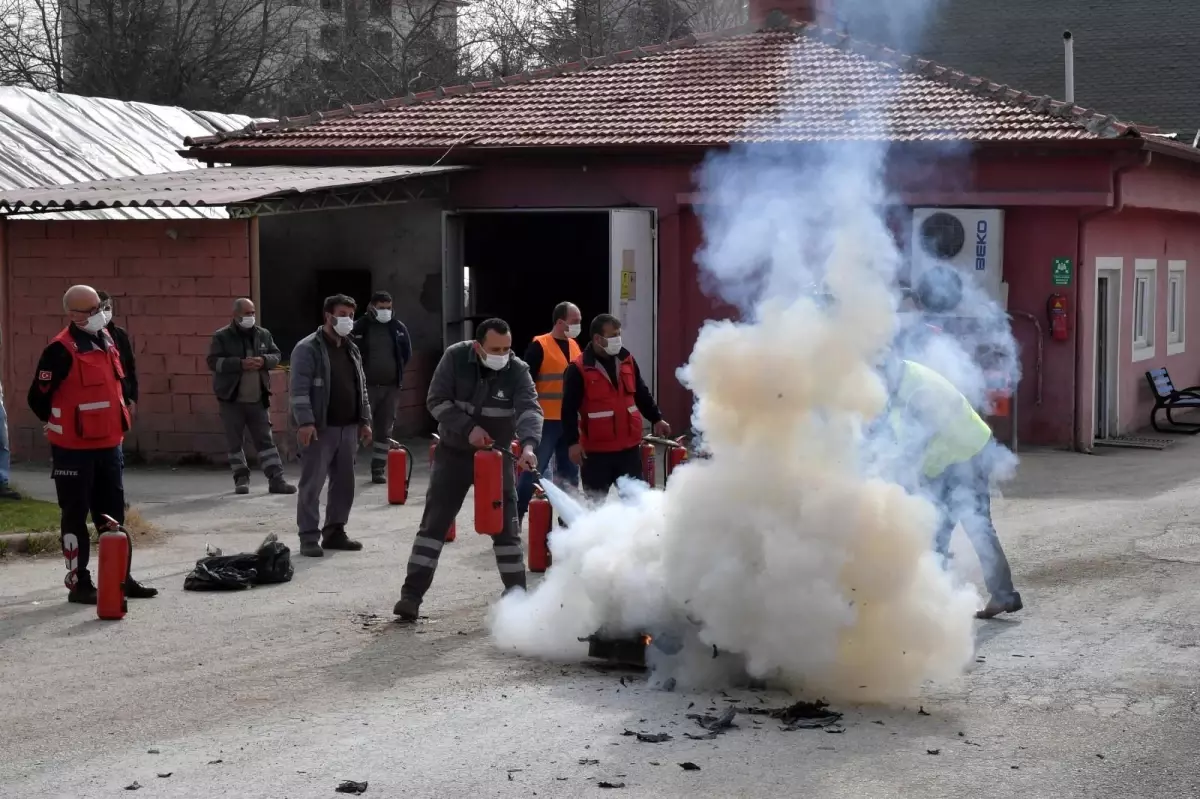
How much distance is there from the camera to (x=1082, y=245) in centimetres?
1809

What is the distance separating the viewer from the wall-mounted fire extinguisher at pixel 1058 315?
59.3 ft

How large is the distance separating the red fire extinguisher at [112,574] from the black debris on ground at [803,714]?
4.15 m

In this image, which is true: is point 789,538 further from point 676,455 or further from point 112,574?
point 112,574

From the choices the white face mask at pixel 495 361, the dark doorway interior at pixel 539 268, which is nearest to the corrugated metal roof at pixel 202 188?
the dark doorway interior at pixel 539 268

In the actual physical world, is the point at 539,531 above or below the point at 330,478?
below

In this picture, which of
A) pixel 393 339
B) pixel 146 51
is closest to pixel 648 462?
pixel 393 339

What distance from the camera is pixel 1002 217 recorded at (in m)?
18.0

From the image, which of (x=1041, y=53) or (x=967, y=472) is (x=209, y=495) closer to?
(x=967, y=472)

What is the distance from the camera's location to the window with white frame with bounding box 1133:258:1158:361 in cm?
2081

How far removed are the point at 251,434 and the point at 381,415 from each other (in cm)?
134

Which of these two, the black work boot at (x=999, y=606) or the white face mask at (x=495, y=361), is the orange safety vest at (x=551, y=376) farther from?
the black work boot at (x=999, y=606)

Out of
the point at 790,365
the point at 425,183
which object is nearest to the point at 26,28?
the point at 425,183

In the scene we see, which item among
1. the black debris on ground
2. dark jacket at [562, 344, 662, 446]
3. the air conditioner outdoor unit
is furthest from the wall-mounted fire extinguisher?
the black debris on ground

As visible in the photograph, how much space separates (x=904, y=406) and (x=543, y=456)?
14.0 feet
